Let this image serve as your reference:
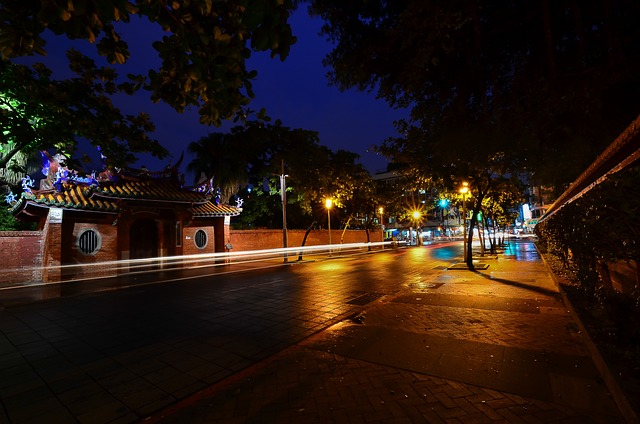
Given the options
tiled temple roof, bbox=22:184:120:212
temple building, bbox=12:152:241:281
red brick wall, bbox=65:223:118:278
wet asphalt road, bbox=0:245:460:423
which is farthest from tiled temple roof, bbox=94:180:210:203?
wet asphalt road, bbox=0:245:460:423

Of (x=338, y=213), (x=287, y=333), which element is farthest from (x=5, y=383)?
(x=338, y=213)

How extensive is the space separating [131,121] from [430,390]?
350 inches

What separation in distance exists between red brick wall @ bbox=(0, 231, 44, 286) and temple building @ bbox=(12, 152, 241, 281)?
1.13 feet

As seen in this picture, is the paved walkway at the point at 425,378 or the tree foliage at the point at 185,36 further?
the paved walkway at the point at 425,378

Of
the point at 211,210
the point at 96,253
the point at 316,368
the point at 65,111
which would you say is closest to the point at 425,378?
the point at 316,368

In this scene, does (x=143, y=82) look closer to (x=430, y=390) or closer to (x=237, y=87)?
(x=237, y=87)

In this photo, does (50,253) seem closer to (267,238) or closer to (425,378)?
(267,238)

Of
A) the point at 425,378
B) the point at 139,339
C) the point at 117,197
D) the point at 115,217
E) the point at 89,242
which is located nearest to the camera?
the point at 425,378

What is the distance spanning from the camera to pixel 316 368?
13.1 feet

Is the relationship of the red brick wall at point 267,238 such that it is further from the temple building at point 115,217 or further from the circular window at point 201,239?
the circular window at point 201,239

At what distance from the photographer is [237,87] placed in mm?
3346

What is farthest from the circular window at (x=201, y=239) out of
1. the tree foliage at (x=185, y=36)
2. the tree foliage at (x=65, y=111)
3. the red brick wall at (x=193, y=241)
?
the tree foliage at (x=185, y=36)

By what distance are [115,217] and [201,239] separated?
565 centimetres

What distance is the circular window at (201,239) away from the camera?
2198 cm
